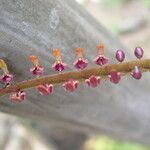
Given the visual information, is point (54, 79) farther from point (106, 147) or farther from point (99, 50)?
point (106, 147)

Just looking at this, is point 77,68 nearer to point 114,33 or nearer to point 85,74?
point 85,74

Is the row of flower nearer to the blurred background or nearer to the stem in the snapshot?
the stem

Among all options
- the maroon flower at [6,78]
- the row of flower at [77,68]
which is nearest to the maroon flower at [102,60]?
the row of flower at [77,68]

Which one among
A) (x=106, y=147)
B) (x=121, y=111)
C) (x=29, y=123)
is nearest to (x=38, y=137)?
(x=29, y=123)

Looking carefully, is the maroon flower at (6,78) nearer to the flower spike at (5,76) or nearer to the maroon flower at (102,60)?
the flower spike at (5,76)

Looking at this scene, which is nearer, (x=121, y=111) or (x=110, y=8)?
(x=121, y=111)

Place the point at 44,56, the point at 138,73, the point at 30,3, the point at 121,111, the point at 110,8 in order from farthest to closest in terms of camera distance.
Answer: the point at 110,8, the point at 121,111, the point at 44,56, the point at 30,3, the point at 138,73
